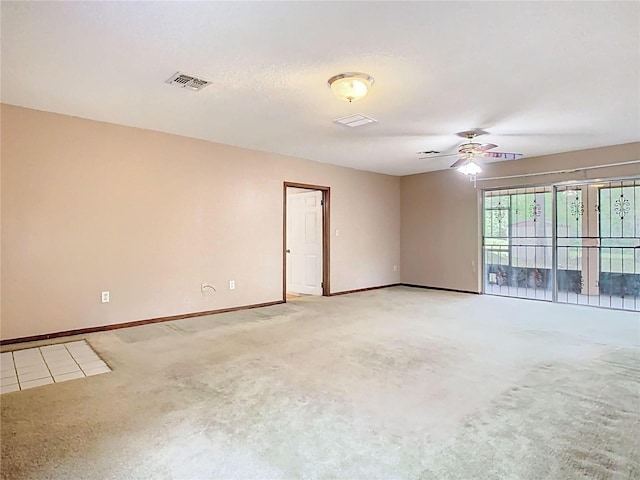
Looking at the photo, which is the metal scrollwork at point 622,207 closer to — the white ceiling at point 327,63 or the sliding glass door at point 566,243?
the sliding glass door at point 566,243

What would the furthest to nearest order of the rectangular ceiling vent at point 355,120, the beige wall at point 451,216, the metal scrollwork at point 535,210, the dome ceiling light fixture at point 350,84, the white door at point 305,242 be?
the white door at point 305,242 < the metal scrollwork at point 535,210 < the beige wall at point 451,216 < the rectangular ceiling vent at point 355,120 < the dome ceiling light fixture at point 350,84

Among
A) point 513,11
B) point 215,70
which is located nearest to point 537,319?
point 513,11

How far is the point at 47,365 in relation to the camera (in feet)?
10.8

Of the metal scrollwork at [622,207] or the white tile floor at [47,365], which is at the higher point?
the metal scrollwork at [622,207]

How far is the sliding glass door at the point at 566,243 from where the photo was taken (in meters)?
5.70

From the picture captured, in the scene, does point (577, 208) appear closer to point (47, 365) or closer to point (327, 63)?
point (327, 63)

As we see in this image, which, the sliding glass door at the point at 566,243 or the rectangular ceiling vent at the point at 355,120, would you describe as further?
the sliding glass door at the point at 566,243

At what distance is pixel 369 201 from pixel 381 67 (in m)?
4.83

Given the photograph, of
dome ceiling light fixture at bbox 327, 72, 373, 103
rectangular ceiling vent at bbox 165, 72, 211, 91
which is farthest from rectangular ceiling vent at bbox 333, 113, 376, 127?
rectangular ceiling vent at bbox 165, 72, 211, 91

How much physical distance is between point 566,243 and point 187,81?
6.06 metres

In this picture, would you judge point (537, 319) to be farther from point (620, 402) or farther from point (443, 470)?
point (443, 470)

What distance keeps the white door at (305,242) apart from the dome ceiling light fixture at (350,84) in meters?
3.83

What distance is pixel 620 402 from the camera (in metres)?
2.56

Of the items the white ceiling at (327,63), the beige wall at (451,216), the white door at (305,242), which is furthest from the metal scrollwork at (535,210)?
the white door at (305,242)
